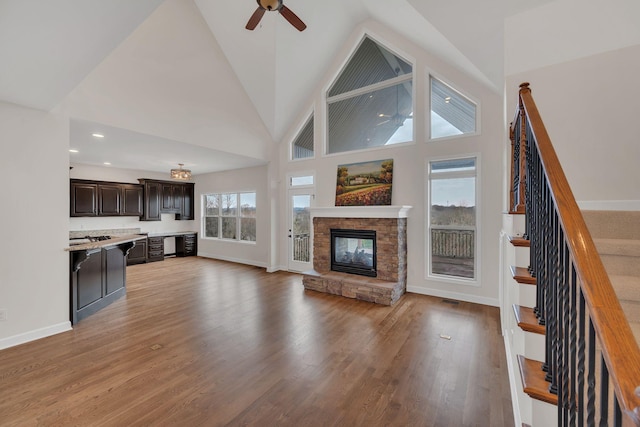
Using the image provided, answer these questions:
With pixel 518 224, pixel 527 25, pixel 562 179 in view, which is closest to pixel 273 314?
pixel 518 224

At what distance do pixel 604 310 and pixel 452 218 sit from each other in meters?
4.02

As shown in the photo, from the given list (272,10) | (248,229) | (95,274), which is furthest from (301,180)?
(95,274)

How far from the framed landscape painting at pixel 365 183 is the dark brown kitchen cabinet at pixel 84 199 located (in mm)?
6205

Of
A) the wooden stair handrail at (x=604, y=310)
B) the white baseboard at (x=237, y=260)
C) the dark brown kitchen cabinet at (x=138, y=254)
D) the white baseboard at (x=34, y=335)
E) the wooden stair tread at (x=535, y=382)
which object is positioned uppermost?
the wooden stair handrail at (x=604, y=310)

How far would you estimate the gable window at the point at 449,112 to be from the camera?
4.34 m

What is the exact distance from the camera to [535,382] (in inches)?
52.1

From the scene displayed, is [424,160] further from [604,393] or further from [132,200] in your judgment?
[132,200]

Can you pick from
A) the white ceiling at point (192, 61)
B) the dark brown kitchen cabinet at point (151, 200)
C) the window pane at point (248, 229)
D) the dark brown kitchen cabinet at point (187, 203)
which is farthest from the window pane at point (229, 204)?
the dark brown kitchen cabinet at point (151, 200)

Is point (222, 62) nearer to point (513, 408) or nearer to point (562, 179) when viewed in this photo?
point (562, 179)

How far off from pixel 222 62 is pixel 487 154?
4.73 metres

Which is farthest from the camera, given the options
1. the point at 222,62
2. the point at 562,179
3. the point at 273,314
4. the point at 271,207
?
the point at 271,207

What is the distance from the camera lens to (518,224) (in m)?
2.05

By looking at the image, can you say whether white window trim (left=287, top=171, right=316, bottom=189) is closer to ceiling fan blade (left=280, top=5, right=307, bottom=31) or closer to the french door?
the french door

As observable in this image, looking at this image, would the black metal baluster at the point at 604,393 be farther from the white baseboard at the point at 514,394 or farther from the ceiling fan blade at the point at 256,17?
the ceiling fan blade at the point at 256,17
